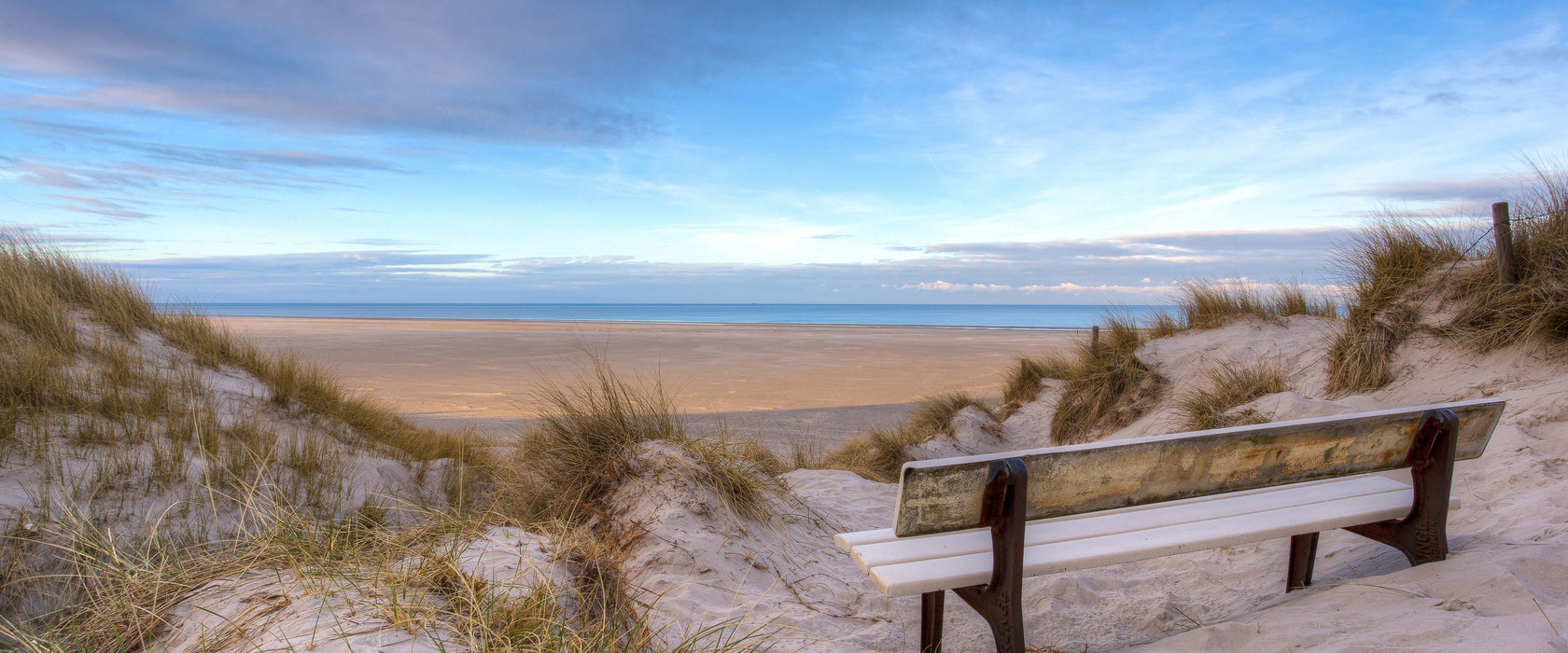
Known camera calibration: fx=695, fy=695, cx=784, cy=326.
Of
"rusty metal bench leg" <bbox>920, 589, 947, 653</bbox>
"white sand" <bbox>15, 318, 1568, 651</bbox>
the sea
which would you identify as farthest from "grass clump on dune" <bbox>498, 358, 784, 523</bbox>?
the sea

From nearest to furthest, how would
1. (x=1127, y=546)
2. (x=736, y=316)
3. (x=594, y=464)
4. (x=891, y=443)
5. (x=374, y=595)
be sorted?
(x=374, y=595), (x=1127, y=546), (x=594, y=464), (x=891, y=443), (x=736, y=316)

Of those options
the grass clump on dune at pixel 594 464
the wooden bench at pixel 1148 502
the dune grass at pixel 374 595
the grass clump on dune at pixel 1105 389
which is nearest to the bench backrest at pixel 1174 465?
the wooden bench at pixel 1148 502

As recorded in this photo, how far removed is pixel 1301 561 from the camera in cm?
295

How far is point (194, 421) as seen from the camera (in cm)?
444

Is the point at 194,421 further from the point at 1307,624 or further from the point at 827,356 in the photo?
the point at 827,356

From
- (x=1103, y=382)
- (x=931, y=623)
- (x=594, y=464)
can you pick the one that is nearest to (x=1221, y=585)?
(x=931, y=623)

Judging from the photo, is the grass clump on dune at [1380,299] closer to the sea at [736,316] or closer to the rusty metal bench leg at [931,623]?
the rusty metal bench leg at [931,623]

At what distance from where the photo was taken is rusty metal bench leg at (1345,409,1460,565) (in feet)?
8.68

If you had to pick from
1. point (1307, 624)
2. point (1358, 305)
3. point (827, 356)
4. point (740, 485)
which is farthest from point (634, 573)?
point (827, 356)

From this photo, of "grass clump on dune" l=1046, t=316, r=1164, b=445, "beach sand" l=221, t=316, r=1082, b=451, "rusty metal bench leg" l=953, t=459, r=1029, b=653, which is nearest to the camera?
"rusty metal bench leg" l=953, t=459, r=1029, b=653

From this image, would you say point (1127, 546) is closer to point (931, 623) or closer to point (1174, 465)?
point (1174, 465)

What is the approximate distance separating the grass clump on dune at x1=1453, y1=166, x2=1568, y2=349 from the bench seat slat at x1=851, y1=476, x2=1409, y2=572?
344cm

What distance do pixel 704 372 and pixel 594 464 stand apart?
10820 millimetres

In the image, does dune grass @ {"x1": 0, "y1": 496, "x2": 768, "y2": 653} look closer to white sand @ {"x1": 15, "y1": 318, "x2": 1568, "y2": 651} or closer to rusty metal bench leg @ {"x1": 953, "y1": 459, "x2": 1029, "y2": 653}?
white sand @ {"x1": 15, "y1": 318, "x2": 1568, "y2": 651}
